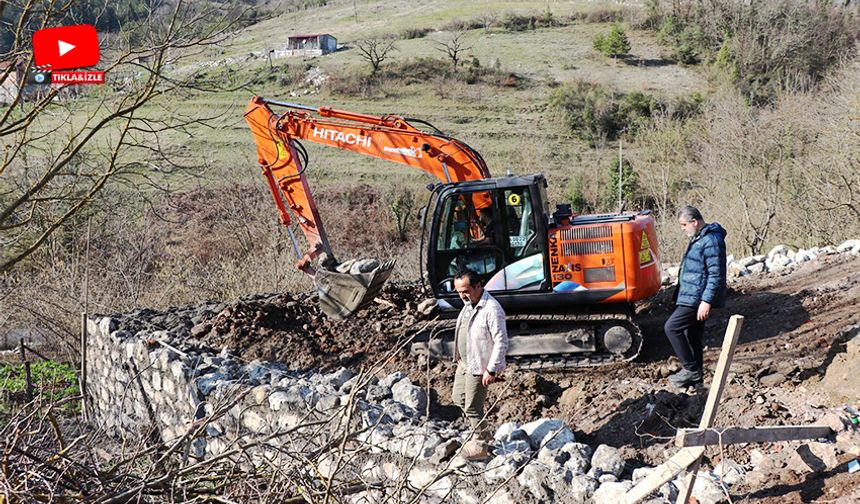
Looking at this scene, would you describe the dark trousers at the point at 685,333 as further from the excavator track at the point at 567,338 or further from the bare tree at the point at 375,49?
the bare tree at the point at 375,49

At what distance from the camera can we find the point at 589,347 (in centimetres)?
845

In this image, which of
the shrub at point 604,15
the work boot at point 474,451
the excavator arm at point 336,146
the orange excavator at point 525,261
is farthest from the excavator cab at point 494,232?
the shrub at point 604,15

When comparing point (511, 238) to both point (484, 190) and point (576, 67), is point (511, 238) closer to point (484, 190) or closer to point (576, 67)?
point (484, 190)

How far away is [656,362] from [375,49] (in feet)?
129

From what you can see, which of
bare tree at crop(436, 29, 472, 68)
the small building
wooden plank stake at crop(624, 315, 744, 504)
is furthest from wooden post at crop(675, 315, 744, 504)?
the small building

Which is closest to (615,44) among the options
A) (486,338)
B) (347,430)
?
(486,338)

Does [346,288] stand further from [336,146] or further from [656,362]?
[656,362]

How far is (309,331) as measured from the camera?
10.2m

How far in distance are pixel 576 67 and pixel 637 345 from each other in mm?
40310

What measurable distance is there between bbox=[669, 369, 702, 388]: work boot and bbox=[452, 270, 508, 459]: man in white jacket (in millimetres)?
1849

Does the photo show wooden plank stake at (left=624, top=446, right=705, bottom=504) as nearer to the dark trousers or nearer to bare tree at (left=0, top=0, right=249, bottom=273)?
the dark trousers

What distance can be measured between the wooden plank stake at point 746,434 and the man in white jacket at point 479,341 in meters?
1.61

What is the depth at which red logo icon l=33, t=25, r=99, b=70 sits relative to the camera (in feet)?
22.4

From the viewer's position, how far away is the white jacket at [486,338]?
5.64 meters
